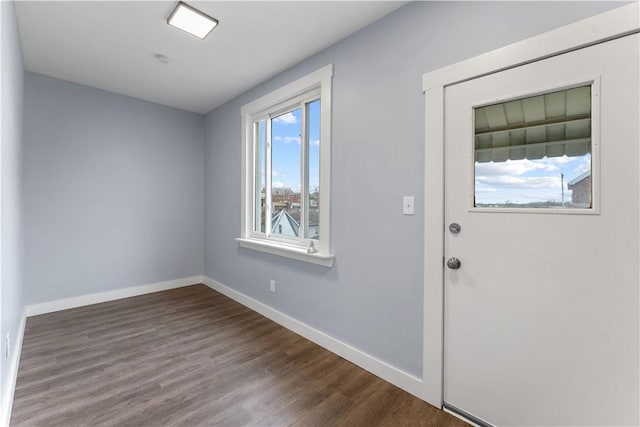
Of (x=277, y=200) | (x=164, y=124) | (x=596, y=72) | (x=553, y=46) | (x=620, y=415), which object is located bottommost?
(x=620, y=415)

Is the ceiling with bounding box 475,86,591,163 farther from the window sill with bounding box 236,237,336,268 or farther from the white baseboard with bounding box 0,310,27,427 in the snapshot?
the white baseboard with bounding box 0,310,27,427

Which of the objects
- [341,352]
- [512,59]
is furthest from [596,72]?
[341,352]

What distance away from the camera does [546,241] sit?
140cm

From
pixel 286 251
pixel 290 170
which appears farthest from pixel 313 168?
pixel 286 251

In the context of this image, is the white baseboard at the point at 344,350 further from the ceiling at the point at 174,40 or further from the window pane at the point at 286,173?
the ceiling at the point at 174,40

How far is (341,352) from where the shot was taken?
2.32 m

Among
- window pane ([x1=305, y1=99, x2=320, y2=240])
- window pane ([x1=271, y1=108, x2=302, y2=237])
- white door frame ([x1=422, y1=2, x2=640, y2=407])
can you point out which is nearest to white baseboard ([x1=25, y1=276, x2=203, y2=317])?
window pane ([x1=271, y1=108, x2=302, y2=237])

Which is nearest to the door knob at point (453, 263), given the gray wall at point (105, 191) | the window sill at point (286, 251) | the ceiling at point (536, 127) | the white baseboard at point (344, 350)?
the ceiling at point (536, 127)

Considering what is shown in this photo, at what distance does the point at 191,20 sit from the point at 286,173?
1.55 meters

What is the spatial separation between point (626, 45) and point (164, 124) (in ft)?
14.7

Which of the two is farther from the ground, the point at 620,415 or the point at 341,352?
the point at 620,415

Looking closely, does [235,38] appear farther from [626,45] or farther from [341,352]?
[341,352]

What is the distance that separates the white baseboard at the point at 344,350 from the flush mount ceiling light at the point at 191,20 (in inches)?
102

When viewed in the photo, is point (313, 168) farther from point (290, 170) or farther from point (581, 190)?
point (581, 190)
